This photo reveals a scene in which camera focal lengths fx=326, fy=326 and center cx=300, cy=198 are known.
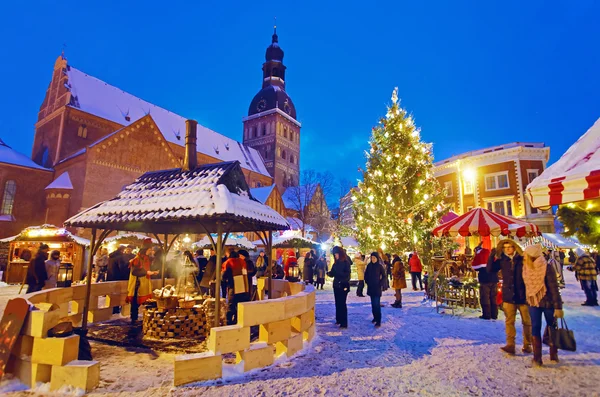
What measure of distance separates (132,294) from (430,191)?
45.8 ft

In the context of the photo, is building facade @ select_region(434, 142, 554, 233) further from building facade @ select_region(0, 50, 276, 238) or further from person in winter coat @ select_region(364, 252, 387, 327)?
building facade @ select_region(0, 50, 276, 238)

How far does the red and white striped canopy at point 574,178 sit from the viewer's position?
2.67 metres

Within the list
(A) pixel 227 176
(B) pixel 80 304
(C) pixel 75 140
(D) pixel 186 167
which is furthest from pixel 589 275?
(C) pixel 75 140

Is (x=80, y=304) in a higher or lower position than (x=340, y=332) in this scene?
higher

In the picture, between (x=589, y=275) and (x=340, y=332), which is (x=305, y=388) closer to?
(x=340, y=332)

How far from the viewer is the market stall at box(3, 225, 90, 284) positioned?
1850cm

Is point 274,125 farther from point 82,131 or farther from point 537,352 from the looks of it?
point 537,352

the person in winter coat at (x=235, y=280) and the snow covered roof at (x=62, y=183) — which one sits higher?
the snow covered roof at (x=62, y=183)

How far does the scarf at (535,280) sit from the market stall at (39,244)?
21.5 metres

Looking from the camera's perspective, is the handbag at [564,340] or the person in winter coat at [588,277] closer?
the handbag at [564,340]

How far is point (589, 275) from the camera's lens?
34.8ft

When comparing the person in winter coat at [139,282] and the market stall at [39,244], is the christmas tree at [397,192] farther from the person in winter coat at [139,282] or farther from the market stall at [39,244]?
the market stall at [39,244]

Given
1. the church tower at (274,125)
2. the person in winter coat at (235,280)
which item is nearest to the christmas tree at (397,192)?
the person in winter coat at (235,280)

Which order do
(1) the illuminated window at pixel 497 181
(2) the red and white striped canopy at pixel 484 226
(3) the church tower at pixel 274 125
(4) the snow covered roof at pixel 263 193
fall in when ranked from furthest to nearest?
(3) the church tower at pixel 274 125 < (4) the snow covered roof at pixel 263 193 < (1) the illuminated window at pixel 497 181 < (2) the red and white striped canopy at pixel 484 226
